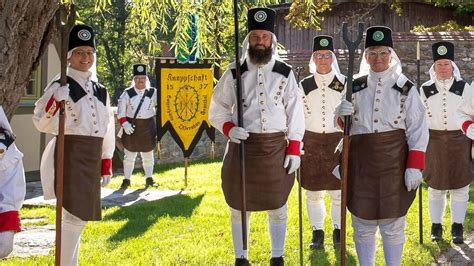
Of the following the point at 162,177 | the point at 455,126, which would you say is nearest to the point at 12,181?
the point at 455,126

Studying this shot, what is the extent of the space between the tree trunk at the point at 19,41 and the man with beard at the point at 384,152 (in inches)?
87.1

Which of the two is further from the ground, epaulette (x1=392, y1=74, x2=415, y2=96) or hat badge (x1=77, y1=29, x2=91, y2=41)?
hat badge (x1=77, y1=29, x2=91, y2=41)

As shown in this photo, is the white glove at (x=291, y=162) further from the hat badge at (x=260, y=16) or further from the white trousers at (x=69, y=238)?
the white trousers at (x=69, y=238)

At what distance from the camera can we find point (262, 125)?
538cm

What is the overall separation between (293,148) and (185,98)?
21.8 ft

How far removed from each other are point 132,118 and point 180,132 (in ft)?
2.99

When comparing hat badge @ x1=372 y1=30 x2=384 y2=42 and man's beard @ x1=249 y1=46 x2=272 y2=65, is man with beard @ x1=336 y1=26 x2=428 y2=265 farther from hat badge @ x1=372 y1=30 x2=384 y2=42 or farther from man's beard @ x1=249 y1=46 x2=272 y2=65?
man's beard @ x1=249 y1=46 x2=272 y2=65

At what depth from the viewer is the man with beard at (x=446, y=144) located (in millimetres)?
7105

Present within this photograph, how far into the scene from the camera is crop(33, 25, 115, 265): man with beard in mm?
4996

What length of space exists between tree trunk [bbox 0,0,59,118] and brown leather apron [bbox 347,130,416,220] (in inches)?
98.5

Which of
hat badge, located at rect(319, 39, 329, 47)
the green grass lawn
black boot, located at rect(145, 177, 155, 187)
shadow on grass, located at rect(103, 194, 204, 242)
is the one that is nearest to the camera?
the green grass lawn

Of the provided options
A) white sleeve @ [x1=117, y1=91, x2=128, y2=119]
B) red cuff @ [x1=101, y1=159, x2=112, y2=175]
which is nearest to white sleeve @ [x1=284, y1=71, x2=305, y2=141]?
red cuff @ [x1=101, y1=159, x2=112, y2=175]

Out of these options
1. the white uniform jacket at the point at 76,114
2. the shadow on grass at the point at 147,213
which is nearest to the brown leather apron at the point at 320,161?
the shadow on grass at the point at 147,213

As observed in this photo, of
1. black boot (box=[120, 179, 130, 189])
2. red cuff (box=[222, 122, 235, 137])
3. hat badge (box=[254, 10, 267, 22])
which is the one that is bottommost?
black boot (box=[120, 179, 130, 189])
